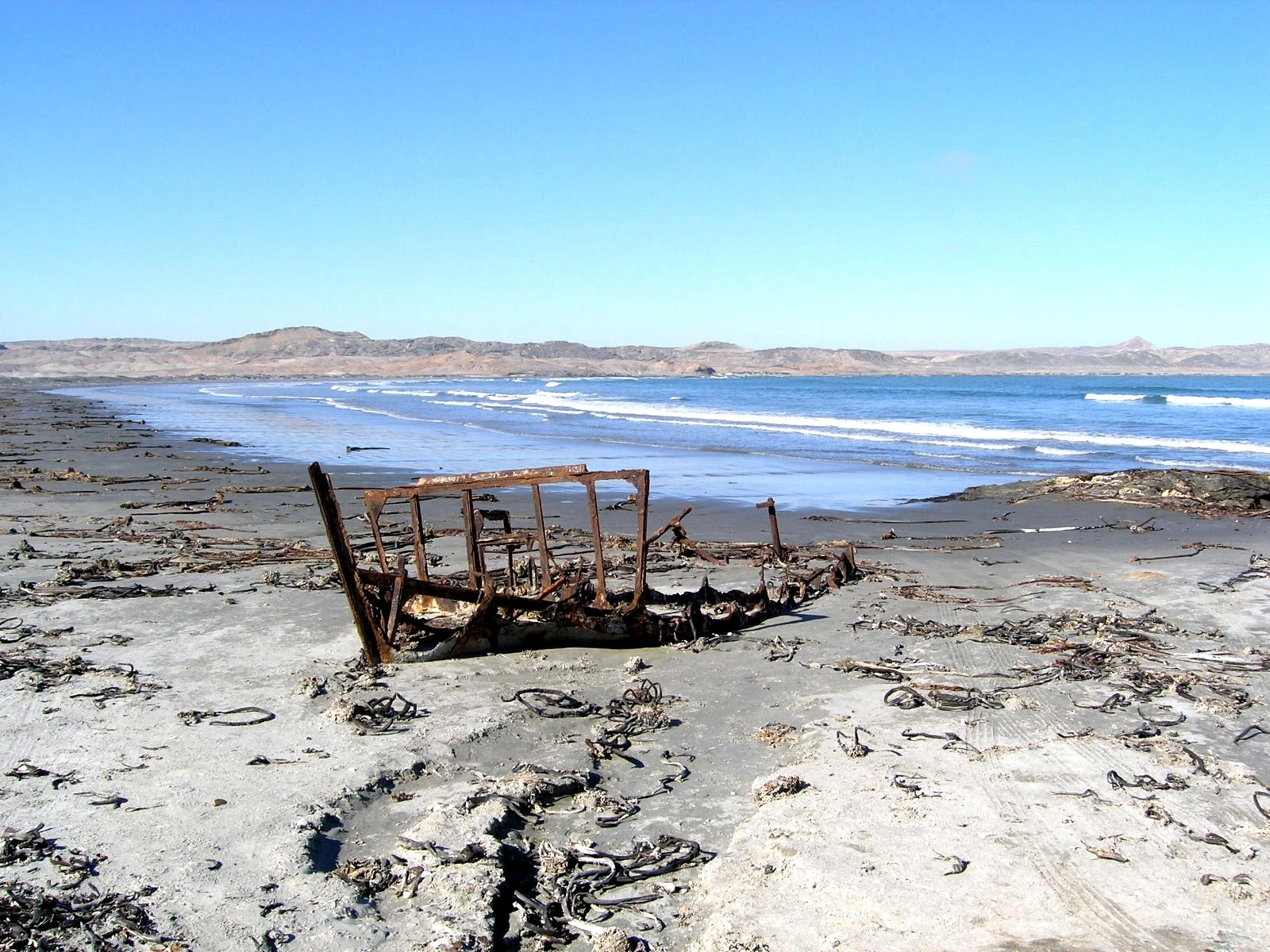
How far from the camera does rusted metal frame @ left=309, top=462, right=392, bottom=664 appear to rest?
703 centimetres

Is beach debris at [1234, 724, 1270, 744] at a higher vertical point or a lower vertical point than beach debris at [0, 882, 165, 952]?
lower

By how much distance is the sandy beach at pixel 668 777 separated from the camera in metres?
3.99

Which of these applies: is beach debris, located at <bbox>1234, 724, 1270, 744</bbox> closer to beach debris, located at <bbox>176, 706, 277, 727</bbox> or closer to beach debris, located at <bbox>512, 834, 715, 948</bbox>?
beach debris, located at <bbox>512, 834, 715, 948</bbox>

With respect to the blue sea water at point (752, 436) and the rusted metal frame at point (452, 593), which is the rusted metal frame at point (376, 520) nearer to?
the rusted metal frame at point (452, 593)

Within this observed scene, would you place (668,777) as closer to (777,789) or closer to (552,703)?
(777,789)

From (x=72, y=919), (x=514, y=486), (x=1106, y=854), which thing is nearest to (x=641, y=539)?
(x=514, y=486)

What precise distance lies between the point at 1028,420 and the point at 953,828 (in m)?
42.3

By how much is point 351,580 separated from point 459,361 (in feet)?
475

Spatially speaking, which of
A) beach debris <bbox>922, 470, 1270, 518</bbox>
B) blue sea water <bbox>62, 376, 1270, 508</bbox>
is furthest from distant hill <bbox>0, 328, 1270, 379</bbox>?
beach debris <bbox>922, 470, 1270, 518</bbox>

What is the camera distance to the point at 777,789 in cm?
516

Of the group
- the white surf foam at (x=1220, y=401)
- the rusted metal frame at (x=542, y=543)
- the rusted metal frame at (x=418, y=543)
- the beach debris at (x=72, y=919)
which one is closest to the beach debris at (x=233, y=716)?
the beach debris at (x=72, y=919)

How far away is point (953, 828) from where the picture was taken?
475 cm

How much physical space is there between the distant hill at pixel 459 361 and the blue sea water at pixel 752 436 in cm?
6783

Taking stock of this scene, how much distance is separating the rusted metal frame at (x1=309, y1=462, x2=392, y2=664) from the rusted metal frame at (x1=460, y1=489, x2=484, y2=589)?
102 cm
